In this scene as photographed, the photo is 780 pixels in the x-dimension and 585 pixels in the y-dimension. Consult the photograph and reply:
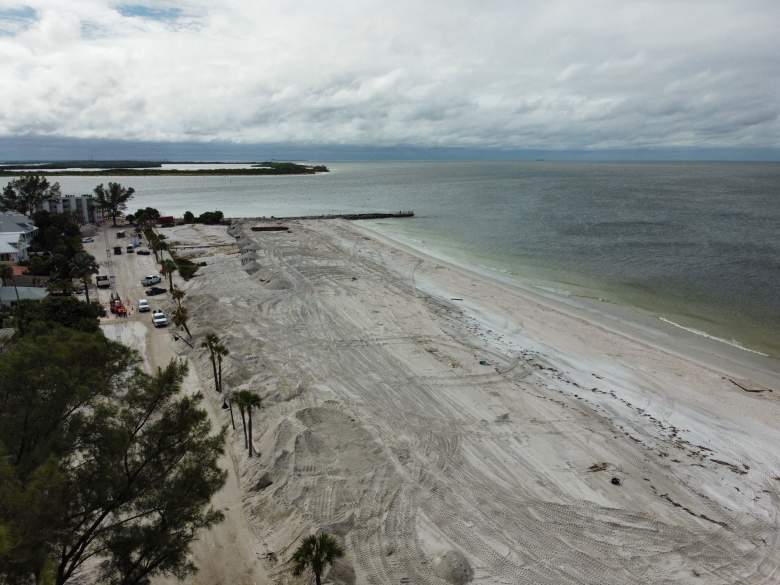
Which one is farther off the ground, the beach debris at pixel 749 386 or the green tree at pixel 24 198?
the green tree at pixel 24 198

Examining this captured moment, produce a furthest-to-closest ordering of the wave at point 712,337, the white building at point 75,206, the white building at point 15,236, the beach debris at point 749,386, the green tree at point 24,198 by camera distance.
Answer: the green tree at point 24,198 < the white building at point 75,206 < the white building at point 15,236 < the wave at point 712,337 < the beach debris at point 749,386

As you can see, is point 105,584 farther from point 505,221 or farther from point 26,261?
point 505,221

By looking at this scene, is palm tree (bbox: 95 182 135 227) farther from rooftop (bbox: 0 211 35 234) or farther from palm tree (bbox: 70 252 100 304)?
Result: palm tree (bbox: 70 252 100 304)

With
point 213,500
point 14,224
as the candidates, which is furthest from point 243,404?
point 14,224

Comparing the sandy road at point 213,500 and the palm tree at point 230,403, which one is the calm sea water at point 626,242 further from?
the sandy road at point 213,500

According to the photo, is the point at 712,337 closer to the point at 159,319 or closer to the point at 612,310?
the point at 612,310

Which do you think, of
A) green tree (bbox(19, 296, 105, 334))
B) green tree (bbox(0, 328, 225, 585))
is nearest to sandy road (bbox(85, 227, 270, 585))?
green tree (bbox(0, 328, 225, 585))

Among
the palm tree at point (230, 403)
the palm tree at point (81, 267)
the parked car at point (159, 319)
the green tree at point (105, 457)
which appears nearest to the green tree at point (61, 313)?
the parked car at point (159, 319)
